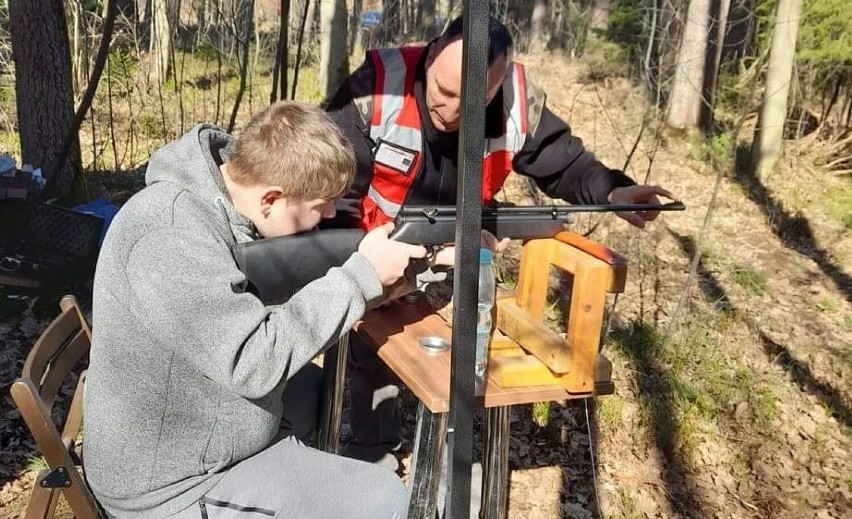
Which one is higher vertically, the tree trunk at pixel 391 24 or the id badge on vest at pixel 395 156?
the tree trunk at pixel 391 24

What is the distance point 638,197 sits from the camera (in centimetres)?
252

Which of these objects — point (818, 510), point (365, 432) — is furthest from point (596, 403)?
point (365, 432)

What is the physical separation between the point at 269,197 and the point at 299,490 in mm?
727

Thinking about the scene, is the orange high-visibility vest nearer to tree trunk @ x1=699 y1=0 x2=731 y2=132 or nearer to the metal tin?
the metal tin

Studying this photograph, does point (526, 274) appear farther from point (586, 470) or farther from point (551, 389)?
point (586, 470)

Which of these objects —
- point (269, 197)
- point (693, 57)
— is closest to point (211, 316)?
point (269, 197)

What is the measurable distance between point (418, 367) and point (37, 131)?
14.0ft

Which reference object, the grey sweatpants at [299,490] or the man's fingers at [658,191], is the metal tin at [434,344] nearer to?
the grey sweatpants at [299,490]

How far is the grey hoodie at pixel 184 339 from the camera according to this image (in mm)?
1606

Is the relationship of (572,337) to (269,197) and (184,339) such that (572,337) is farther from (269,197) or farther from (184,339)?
(184,339)

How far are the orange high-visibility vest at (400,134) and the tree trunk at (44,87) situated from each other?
10.8ft

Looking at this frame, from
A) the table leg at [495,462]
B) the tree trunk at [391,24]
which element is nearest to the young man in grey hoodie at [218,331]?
the table leg at [495,462]

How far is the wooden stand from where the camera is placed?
196 cm

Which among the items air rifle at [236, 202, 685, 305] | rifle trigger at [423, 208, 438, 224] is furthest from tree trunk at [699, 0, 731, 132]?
rifle trigger at [423, 208, 438, 224]
